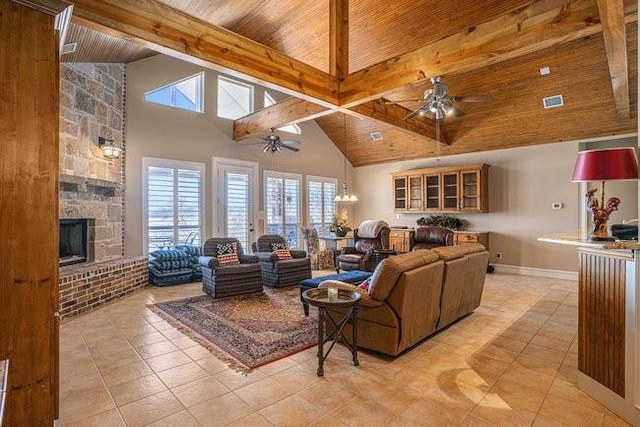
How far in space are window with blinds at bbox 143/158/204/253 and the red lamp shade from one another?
6.26 m

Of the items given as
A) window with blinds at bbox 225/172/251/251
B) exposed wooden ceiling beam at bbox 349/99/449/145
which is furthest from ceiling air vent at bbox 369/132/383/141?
window with blinds at bbox 225/172/251/251

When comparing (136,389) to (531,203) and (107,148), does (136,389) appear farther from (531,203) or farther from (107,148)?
(531,203)

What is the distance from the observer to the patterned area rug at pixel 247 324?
3205mm

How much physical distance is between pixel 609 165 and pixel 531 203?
5208mm

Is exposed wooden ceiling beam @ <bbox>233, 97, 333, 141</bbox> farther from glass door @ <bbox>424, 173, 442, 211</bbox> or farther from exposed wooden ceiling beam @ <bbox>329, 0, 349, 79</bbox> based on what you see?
glass door @ <bbox>424, 173, 442, 211</bbox>

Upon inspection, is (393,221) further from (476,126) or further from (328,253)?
(476,126)

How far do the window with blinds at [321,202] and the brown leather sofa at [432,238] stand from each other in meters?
3.02

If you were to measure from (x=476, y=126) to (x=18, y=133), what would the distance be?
7.60 metres

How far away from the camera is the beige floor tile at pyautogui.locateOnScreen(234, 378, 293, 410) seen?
7.83ft

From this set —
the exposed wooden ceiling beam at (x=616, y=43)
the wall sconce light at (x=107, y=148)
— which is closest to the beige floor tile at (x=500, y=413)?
the exposed wooden ceiling beam at (x=616, y=43)

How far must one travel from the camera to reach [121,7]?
284 centimetres

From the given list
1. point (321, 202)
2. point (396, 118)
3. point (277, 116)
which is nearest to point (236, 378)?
point (277, 116)

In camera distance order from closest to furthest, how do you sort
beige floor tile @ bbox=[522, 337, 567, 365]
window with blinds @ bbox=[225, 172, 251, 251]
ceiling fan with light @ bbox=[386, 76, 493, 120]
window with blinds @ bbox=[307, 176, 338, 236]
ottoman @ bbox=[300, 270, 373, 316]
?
beige floor tile @ bbox=[522, 337, 567, 365], ottoman @ bbox=[300, 270, 373, 316], ceiling fan with light @ bbox=[386, 76, 493, 120], window with blinds @ bbox=[225, 172, 251, 251], window with blinds @ bbox=[307, 176, 338, 236]

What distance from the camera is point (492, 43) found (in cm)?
328
